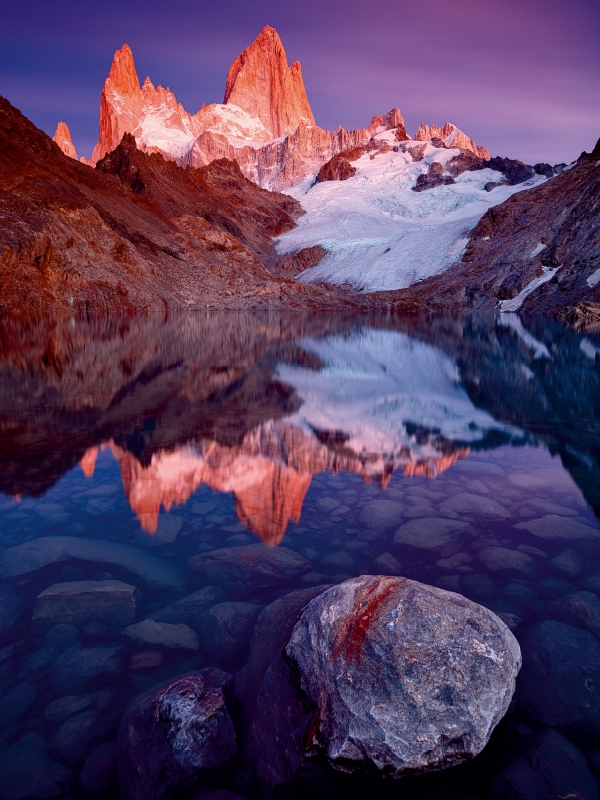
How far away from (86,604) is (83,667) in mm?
854

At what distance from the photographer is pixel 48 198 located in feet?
227

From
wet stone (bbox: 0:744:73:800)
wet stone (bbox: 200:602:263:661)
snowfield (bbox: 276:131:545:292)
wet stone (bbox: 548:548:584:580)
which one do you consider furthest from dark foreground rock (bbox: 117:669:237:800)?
snowfield (bbox: 276:131:545:292)

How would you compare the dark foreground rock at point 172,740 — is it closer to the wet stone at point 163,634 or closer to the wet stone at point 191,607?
the wet stone at point 163,634

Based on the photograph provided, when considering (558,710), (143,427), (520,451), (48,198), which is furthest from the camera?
(48,198)

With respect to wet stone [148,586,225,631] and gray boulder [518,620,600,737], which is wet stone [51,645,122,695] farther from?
gray boulder [518,620,600,737]

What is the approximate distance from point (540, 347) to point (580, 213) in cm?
5564

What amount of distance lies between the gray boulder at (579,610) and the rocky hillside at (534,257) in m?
59.7

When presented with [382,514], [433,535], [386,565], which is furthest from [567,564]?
[382,514]

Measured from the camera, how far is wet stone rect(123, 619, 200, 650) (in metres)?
4.77

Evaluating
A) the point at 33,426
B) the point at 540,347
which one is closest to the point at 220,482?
the point at 33,426

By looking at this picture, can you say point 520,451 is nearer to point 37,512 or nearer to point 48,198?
point 37,512

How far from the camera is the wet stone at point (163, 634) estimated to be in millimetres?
4773

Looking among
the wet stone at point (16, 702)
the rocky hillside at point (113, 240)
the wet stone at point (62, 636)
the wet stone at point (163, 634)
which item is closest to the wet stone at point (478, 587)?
the wet stone at point (163, 634)

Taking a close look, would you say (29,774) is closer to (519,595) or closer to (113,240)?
(519,595)
